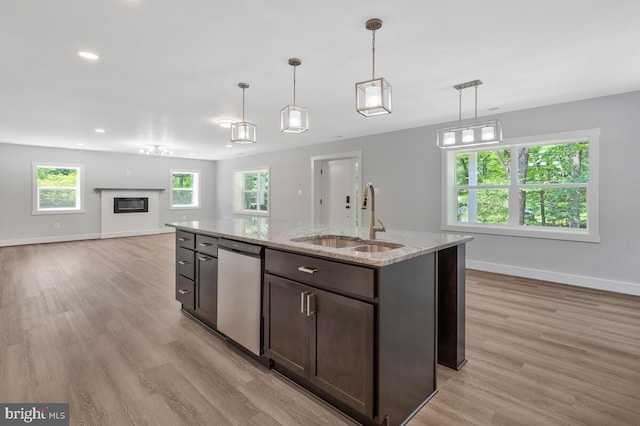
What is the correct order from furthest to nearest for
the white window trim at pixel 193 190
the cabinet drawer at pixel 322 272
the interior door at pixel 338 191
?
the white window trim at pixel 193 190 → the interior door at pixel 338 191 → the cabinet drawer at pixel 322 272

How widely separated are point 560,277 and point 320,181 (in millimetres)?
4637

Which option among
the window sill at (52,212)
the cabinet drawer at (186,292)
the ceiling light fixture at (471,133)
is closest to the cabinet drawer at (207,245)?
the cabinet drawer at (186,292)

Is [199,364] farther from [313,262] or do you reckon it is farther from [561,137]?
[561,137]

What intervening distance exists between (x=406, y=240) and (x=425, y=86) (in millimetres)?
2170

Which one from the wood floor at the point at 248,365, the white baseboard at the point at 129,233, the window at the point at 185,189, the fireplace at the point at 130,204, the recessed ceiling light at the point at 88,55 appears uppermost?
the recessed ceiling light at the point at 88,55

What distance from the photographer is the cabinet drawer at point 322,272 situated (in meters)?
1.49

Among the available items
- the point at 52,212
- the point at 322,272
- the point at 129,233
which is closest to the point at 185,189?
the point at 129,233

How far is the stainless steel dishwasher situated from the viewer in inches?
84.3

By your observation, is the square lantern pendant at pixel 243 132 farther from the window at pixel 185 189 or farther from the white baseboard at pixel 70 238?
the window at pixel 185 189

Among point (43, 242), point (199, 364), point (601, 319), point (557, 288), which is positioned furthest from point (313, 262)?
point (43, 242)

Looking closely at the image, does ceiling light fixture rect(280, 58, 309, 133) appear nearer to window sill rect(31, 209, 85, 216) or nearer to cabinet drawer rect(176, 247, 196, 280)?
cabinet drawer rect(176, 247, 196, 280)

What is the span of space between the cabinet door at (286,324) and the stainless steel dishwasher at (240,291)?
0.10m

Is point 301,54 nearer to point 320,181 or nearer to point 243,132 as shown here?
point 243,132

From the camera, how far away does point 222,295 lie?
97.5 inches
